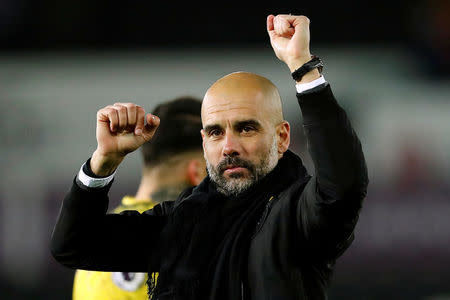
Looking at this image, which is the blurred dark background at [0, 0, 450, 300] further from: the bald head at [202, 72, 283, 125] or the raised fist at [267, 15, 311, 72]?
the raised fist at [267, 15, 311, 72]

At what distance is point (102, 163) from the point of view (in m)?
2.18

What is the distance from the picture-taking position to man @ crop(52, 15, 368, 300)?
1874 mm

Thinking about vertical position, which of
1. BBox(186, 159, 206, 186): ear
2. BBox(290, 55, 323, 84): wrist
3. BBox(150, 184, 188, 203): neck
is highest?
BBox(290, 55, 323, 84): wrist

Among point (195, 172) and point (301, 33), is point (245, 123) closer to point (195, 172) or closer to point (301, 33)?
point (301, 33)

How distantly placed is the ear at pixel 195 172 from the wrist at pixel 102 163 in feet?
3.51

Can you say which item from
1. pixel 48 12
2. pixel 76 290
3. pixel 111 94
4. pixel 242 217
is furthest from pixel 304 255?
pixel 48 12

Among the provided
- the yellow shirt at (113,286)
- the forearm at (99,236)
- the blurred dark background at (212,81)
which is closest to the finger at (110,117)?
the forearm at (99,236)

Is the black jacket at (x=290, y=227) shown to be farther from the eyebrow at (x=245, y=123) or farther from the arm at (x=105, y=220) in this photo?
the eyebrow at (x=245, y=123)

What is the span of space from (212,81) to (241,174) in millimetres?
7237

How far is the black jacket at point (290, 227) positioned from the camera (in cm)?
185

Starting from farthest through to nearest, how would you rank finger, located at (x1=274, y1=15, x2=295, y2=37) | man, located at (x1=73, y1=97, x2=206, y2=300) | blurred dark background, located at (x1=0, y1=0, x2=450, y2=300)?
blurred dark background, located at (x1=0, y1=0, x2=450, y2=300) < man, located at (x1=73, y1=97, x2=206, y2=300) < finger, located at (x1=274, y1=15, x2=295, y2=37)

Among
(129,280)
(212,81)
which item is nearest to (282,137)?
(129,280)

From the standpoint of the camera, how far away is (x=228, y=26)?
9773mm

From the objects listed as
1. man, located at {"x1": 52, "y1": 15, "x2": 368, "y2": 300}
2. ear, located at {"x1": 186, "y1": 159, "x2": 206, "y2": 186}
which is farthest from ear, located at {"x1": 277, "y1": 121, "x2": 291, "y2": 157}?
ear, located at {"x1": 186, "y1": 159, "x2": 206, "y2": 186}
